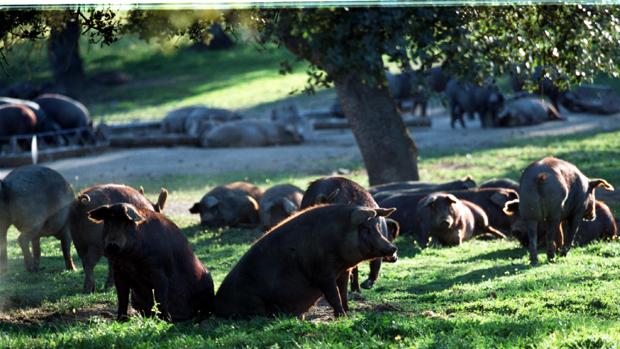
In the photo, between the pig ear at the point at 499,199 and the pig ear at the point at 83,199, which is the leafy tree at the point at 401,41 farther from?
the pig ear at the point at 499,199

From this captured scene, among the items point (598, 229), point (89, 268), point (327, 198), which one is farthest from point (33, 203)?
point (598, 229)

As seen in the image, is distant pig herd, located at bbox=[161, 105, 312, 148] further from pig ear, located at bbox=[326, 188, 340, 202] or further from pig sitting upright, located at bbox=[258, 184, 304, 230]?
pig ear, located at bbox=[326, 188, 340, 202]

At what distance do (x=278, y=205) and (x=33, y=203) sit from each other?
457 centimetres

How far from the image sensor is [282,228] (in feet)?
32.4

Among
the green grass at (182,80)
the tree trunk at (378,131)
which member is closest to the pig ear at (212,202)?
the tree trunk at (378,131)

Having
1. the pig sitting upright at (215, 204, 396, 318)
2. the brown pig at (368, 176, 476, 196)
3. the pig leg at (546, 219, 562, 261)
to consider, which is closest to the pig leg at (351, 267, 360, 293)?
the pig sitting upright at (215, 204, 396, 318)

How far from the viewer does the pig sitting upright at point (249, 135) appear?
28.3m

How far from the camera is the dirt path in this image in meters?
24.1

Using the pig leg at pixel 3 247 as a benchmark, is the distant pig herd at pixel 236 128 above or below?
below

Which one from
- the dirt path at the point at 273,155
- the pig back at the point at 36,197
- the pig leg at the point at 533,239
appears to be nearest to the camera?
the pig back at the point at 36,197

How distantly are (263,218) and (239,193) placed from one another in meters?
1.21

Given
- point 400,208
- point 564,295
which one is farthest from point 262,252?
point 400,208

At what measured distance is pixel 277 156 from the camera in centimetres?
2639

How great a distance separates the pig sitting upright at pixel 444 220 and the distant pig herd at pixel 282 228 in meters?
0.02
